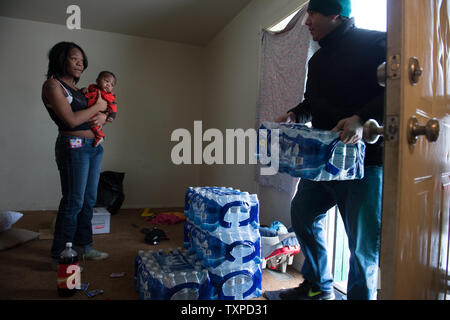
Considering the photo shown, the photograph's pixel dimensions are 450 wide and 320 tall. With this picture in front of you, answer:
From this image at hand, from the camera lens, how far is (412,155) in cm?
69

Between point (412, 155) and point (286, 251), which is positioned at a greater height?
point (412, 155)

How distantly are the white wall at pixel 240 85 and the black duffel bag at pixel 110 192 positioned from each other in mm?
1193

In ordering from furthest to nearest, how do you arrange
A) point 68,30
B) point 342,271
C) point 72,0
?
point 68,30
point 72,0
point 342,271

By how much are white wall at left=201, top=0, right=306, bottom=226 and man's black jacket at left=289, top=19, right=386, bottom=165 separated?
103cm

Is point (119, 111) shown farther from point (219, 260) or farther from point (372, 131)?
point (372, 131)

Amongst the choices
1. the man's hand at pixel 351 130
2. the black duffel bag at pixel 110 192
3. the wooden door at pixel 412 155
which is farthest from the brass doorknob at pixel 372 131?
the black duffel bag at pixel 110 192

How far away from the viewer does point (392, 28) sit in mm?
666

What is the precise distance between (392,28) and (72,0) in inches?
139

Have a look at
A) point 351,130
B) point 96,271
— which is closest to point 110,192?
point 96,271

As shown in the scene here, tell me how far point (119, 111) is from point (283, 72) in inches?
102

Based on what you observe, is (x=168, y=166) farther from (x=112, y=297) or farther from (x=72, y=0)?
(x=112, y=297)

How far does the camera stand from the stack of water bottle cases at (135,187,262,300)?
1.46 meters

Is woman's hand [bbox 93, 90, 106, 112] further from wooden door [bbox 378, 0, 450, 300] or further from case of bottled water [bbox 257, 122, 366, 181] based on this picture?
wooden door [bbox 378, 0, 450, 300]
